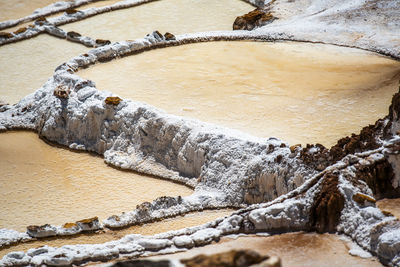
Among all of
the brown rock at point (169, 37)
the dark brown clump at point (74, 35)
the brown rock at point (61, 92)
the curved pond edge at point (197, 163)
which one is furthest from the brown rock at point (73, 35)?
the brown rock at point (61, 92)

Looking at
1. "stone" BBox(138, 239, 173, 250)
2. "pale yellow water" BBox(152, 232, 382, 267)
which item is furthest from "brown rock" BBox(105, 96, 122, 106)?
"pale yellow water" BBox(152, 232, 382, 267)

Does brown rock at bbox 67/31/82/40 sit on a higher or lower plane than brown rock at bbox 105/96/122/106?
higher

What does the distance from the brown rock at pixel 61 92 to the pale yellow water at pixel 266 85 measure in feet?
2.09

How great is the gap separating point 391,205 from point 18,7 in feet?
54.7

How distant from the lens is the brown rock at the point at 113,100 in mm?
13202

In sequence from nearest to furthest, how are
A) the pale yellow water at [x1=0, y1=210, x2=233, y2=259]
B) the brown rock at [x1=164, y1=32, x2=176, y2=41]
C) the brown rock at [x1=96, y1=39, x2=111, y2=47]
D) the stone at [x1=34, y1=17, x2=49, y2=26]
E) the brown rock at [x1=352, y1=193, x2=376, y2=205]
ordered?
1. the brown rock at [x1=352, y1=193, x2=376, y2=205]
2. the pale yellow water at [x1=0, y1=210, x2=233, y2=259]
3. the brown rock at [x1=164, y1=32, x2=176, y2=41]
4. the brown rock at [x1=96, y1=39, x2=111, y2=47]
5. the stone at [x1=34, y1=17, x2=49, y2=26]

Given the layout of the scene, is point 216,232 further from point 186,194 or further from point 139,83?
point 139,83

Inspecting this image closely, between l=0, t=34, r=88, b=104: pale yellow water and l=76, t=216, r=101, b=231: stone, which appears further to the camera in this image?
l=0, t=34, r=88, b=104: pale yellow water

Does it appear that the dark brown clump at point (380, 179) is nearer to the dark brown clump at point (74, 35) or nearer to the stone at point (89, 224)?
the stone at point (89, 224)

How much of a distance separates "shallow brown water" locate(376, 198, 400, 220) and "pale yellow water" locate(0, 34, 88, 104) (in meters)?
9.35

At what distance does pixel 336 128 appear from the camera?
37.7ft

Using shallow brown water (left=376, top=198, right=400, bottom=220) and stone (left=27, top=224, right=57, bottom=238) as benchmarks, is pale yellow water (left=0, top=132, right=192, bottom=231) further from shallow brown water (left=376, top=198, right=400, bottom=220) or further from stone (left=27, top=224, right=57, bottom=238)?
shallow brown water (left=376, top=198, right=400, bottom=220)

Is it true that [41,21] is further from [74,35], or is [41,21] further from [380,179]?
[380,179]

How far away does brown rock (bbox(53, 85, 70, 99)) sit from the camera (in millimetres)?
14094
